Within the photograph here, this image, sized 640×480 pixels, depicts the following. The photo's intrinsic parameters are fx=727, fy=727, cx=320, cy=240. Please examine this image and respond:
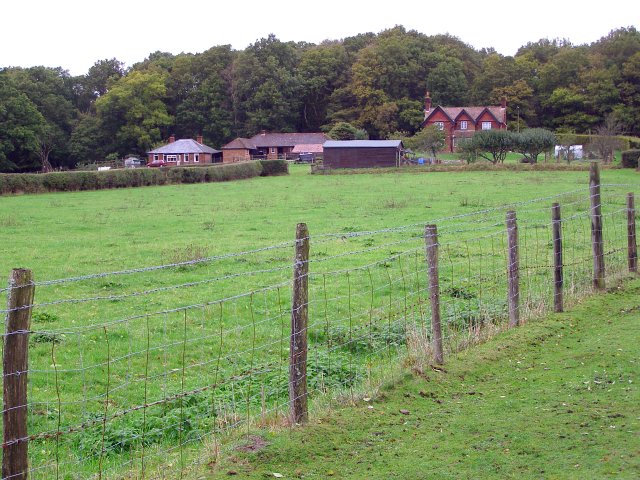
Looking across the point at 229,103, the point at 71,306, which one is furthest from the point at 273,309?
the point at 229,103

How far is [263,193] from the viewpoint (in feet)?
136

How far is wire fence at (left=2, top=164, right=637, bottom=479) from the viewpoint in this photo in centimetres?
611

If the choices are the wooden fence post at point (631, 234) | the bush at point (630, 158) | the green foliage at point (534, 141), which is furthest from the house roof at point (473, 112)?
the wooden fence post at point (631, 234)

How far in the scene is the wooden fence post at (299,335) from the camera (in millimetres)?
6344

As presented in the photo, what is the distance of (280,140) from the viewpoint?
94625 mm

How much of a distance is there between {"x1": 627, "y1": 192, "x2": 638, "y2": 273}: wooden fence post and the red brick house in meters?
78.2

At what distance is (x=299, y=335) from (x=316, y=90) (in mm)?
97643

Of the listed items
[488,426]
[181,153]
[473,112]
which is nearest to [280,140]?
[181,153]

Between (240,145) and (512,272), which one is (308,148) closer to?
(240,145)

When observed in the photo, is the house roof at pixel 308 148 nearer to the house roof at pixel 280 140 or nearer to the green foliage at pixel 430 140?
the house roof at pixel 280 140

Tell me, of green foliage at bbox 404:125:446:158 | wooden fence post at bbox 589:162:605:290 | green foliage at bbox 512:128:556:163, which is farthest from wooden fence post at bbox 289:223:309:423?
green foliage at bbox 404:125:446:158

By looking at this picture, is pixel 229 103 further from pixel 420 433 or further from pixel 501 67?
pixel 420 433

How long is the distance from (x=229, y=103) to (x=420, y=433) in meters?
97.1

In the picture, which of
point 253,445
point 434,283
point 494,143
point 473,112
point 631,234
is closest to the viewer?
point 253,445
